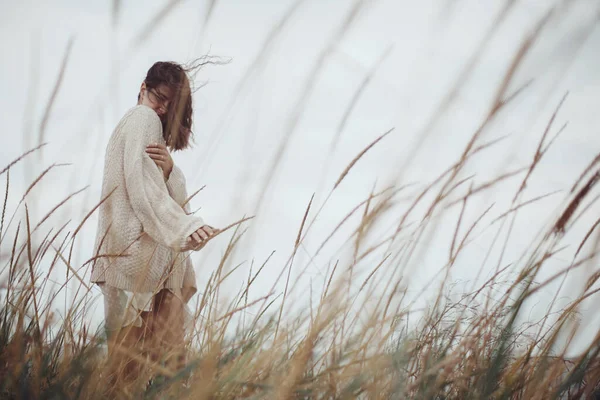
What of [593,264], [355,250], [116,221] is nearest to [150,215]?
[116,221]

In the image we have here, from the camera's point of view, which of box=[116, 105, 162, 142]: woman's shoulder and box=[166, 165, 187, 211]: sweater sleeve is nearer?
box=[116, 105, 162, 142]: woman's shoulder

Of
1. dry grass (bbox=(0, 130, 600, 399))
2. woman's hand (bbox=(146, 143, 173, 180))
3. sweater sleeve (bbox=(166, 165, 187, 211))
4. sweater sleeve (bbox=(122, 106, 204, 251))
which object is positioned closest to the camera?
dry grass (bbox=(0, 130, 600, 399))

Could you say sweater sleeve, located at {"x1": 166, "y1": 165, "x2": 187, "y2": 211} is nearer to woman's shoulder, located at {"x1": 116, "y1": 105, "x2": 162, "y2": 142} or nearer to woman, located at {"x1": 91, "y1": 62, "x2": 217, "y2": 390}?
woman, located at {"x1": 91, "y1": 62, "x2": 217, "y2": 390}

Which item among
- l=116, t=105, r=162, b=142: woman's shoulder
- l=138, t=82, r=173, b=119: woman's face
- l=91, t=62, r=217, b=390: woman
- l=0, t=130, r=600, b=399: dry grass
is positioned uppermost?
l=138, t=82, r=173, b=119: woman's face

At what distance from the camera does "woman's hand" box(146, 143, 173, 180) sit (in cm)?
185

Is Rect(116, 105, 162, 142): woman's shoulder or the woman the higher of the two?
Rect(116, 105, 162, 142): woman's shoulder

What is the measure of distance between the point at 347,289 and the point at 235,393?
240mm

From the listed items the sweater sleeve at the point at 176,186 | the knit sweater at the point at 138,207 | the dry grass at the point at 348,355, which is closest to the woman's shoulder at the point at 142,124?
the knit sweater at the point at 138,207

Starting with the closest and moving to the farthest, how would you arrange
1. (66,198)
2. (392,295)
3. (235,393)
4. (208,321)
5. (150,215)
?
1. (235,393)
2. (392,295)
3. (208,321)
4. (66,198)
5. (150,215)

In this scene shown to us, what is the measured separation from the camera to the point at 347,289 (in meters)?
0.91

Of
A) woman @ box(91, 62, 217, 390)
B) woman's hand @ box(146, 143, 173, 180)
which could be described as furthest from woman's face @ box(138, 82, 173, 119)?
woman's hand @ box(146, 143, 173, 180)

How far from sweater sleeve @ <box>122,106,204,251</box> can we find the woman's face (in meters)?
0.10

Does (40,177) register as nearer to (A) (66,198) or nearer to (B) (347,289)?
(A) (66,198)

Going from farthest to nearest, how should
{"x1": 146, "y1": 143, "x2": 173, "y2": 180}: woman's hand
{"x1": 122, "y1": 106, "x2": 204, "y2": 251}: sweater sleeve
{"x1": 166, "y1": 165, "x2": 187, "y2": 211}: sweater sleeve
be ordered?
1. {"x1": 166, "y1": 165, "x2": 187, "y2": 211}: sweater sleeve
2. {"x1": 146, "y1": 143, "x2": 173, "y2": 180}: woman's hand
3. {"x1": 122, "y1": 106, "x2": 204, "y2": 251}: sweater sleeve
